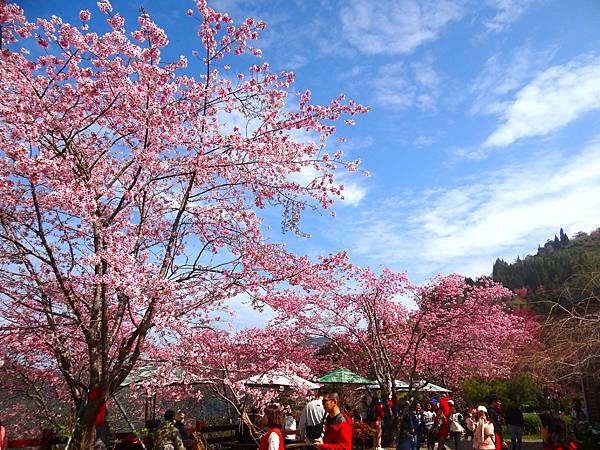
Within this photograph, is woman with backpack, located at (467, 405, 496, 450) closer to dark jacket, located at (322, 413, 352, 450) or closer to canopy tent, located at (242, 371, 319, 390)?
dark jacket, located at (322, 413, 352, 450)

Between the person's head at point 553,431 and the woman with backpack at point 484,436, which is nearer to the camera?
the person's head at point 553,431

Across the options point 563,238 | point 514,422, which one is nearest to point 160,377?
point 514,422

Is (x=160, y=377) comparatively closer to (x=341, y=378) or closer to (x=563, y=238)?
(x=341, y=378)

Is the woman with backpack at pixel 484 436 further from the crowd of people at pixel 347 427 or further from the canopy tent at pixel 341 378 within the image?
the canopy tent at pixel 341 378

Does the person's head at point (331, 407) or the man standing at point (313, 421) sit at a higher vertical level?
the person's head at point (331, 407)

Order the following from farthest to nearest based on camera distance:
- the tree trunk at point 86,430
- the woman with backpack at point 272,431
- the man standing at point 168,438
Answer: the man standing at point 168,438 < the tree trunk at point 86,430 < the woman with backpack at point 272,431

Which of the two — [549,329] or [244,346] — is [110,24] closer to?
[549,329]

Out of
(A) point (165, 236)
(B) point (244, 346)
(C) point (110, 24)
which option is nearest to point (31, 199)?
(A) point (165, 236)

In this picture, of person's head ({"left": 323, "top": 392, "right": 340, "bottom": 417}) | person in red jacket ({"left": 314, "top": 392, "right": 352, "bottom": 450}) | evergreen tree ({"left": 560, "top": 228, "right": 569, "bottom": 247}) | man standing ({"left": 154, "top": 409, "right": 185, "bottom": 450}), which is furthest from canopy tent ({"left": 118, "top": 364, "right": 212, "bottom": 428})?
evergreen tree ({"left": 560, "top": 228, "right": 569, "bottom": 247})

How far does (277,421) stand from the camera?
4805mm

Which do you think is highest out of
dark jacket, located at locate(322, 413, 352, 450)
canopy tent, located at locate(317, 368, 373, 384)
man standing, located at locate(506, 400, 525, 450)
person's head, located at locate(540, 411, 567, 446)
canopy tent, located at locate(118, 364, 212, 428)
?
canopy tent, located at locate(118, 364, 212, 428)

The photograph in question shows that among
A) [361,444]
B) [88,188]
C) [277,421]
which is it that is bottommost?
[361,444]

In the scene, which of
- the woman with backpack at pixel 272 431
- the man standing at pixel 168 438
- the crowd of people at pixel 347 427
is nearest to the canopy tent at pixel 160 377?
the crowd of people at pixel 347 427

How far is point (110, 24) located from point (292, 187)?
140 inches
